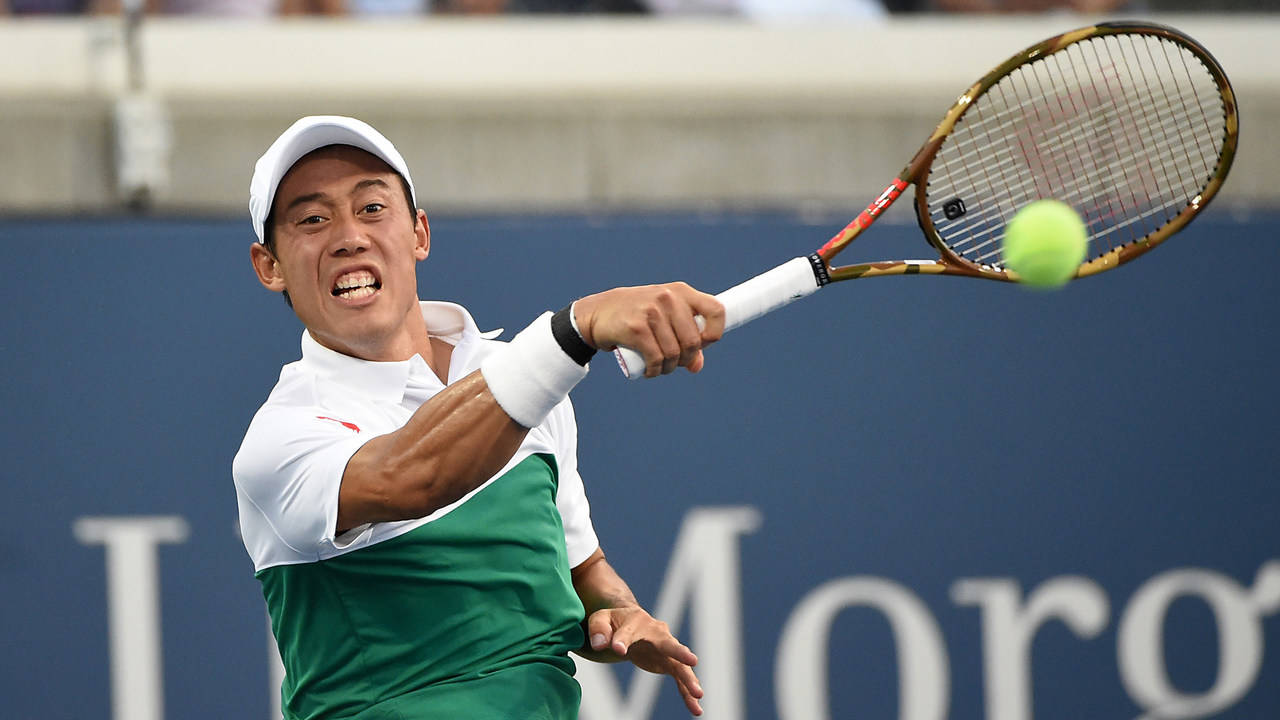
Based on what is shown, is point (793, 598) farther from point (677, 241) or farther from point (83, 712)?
point (83, 712)

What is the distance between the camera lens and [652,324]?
207 cm

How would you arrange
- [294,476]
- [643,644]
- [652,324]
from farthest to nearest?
[643,644], [294,476], [652,324]

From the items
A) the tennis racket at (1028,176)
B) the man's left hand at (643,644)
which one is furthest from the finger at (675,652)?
the tennis racket at (1028,176)

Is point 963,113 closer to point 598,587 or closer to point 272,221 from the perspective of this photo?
point 598,587

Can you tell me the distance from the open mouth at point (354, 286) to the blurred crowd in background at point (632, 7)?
2498mm

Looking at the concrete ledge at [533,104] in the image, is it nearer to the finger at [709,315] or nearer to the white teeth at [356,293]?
the white teeth at [356,293]

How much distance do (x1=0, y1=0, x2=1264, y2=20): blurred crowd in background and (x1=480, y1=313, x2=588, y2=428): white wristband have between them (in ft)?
9.80

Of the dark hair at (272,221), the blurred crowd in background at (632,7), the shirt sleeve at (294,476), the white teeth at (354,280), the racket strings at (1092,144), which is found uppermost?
the blurred crowd in background at (632,7)

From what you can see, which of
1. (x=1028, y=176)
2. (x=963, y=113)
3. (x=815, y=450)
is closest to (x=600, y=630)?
(x=963, y=113)

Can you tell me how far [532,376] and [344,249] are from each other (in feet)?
1.73

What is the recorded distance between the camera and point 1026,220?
8.28 ft

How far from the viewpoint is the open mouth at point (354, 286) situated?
8.31ft

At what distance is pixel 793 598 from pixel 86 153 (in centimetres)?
224

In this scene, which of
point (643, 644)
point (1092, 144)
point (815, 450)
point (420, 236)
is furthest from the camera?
point (815, 450)
